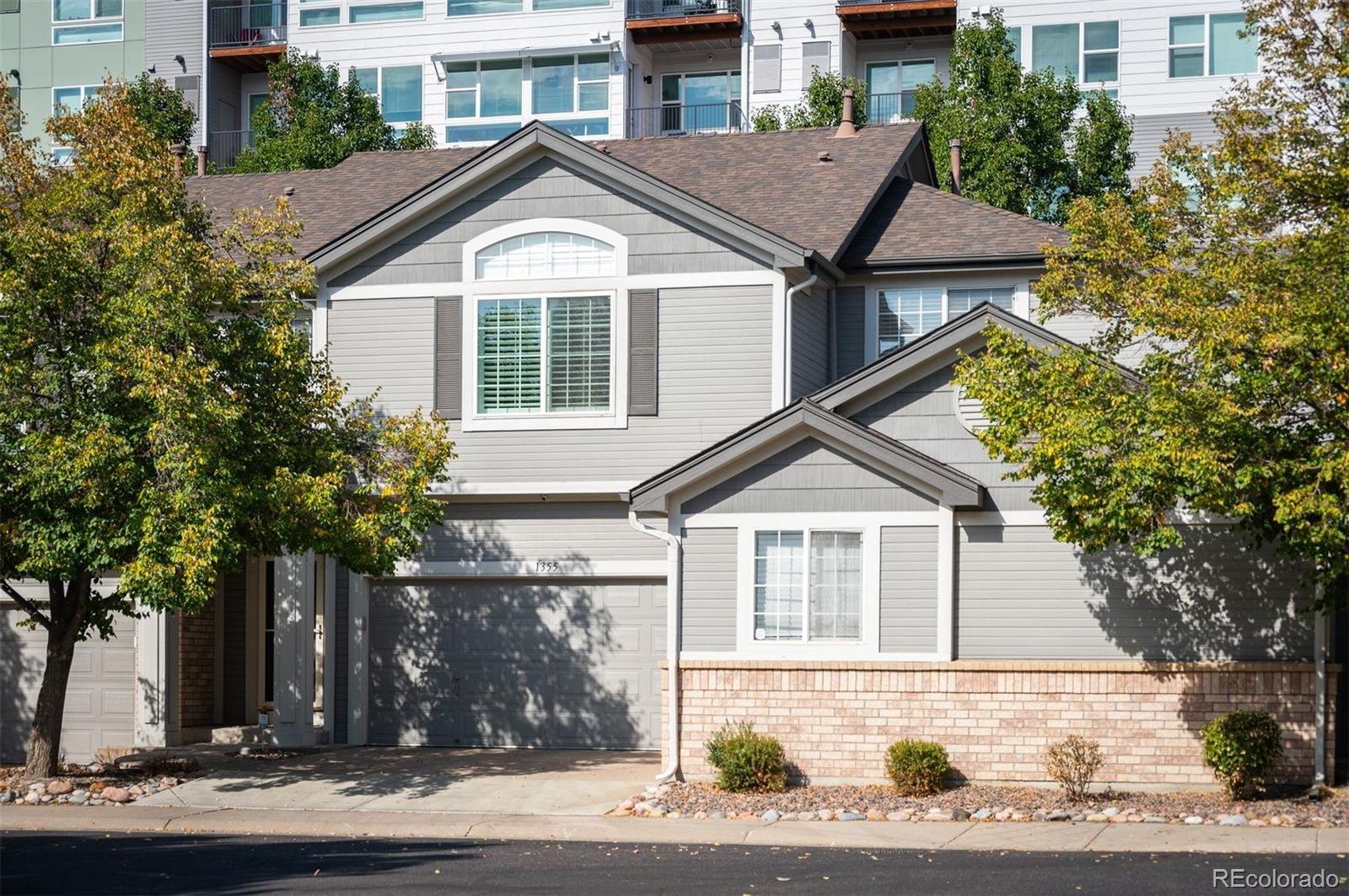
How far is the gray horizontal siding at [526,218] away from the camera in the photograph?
21.9m

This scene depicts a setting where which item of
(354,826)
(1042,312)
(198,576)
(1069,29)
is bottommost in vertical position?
(354,826)

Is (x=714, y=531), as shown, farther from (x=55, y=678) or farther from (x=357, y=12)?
(x=357, y=12)

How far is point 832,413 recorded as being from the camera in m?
18.3

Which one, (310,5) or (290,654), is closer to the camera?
(290,654)

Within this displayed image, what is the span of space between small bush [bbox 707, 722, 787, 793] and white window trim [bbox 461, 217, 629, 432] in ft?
17.1

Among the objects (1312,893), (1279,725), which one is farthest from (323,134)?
(1312,893)

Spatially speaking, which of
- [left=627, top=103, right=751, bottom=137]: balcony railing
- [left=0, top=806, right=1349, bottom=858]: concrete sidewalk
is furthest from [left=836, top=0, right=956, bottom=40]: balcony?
[left=0, top=806, right=1349, bottom=858]: concrete sidewalk

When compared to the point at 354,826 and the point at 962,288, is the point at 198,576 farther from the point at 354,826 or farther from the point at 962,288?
the point at 962,288

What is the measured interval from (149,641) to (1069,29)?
25.7 m

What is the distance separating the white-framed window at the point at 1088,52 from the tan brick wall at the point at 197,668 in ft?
77.5

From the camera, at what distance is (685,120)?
44531mm

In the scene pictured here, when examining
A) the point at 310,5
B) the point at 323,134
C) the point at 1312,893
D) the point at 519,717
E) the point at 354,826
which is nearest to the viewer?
the point at 1312,893

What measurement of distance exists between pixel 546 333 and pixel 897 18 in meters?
23.7

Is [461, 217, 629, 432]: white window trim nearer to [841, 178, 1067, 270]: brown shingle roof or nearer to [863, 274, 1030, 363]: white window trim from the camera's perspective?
[841, 178, 1067, 270]: brown shingle roof
